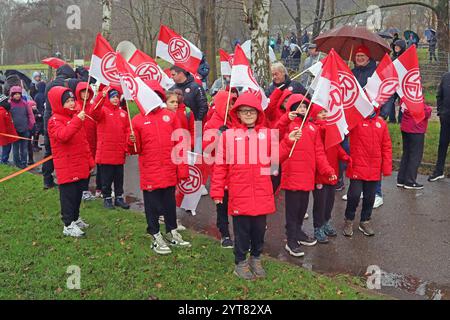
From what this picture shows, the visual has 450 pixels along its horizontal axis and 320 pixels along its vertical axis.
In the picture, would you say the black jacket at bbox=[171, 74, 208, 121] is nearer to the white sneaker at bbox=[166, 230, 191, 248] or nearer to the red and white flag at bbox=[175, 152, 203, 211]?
the red and white flag at bbox=[175, 152, 203, 211]

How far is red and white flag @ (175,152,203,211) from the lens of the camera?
21.5 ft

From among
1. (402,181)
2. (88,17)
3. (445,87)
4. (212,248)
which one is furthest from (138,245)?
(88,17)

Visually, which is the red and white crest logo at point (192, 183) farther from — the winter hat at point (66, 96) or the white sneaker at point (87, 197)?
the white sneaker at point (87, 197)

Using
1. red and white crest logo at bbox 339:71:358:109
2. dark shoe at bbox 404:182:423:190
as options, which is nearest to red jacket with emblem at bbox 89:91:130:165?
red and white crest logo at bbox 339:71:358:109

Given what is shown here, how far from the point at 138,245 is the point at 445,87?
6224mm

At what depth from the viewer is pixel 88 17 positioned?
3491cm

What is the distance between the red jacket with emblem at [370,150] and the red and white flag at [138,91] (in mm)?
2543

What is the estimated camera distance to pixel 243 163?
4.98 meters

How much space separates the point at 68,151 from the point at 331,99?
3296 mm

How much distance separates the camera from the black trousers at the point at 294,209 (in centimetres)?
578

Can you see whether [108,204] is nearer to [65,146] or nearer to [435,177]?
[65,146]

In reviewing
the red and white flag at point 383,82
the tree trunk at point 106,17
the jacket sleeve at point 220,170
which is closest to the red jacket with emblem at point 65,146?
the jacket sleeve at point 220,170

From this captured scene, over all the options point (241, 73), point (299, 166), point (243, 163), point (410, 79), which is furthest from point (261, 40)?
point (243, 163)
